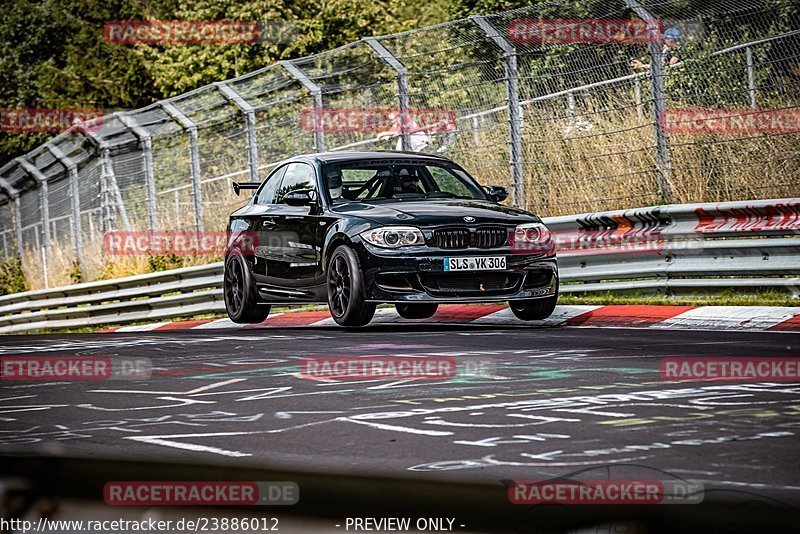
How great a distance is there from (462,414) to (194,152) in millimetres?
15602

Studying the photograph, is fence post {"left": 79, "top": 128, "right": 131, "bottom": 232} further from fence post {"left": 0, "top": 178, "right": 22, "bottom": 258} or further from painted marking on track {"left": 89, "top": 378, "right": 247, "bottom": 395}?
painted marking on track {"left": 89, "top": 378, "right": 247, "bottom": 395}

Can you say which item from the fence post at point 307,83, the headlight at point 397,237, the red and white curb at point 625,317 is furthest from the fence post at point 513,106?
the headlight at point 397,237

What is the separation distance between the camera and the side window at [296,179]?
1346cm

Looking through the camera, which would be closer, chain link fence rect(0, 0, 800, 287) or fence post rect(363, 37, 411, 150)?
chain link fence rect(0, 0, 800, 287)

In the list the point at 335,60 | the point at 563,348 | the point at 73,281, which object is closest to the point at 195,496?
the point at 563,348

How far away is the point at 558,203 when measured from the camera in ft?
54.3

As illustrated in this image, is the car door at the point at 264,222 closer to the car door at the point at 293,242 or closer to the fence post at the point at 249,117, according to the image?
the car door at the point at 293,242

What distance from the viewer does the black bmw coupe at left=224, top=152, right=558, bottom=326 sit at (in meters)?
11.6

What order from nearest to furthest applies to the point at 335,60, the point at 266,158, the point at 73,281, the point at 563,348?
1. the point at 563,348
2. the point at 335,60
3. the point at 266,158
4. the point at 73,281

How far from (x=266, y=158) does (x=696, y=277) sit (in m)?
11.1

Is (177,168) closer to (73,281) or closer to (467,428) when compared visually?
(73,281)

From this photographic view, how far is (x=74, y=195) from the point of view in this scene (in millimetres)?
25766

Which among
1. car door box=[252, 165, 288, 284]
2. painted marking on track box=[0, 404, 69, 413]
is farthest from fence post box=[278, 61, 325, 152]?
painted marking on track box=[0, 404, 69, 413]

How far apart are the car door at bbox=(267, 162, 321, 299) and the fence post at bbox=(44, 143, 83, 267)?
11.9 metres
